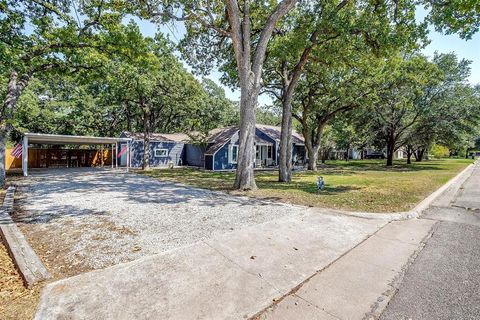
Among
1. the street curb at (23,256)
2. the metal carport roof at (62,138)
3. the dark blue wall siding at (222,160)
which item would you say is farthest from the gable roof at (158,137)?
the street curb at (23,256)

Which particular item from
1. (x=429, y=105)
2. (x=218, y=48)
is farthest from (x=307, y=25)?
(x=429, y=105)

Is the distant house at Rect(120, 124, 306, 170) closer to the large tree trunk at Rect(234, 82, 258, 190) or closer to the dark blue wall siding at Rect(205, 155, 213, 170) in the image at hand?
the dark blue wall siding at Rect(205, 155, 213, 170)

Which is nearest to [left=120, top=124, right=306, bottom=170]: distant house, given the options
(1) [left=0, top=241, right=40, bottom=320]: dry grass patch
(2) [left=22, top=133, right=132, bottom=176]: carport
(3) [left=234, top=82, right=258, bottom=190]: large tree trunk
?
(2) [left=22, top=133, right=132, bottom=176]: carport

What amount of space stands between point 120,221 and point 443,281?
19.8ft

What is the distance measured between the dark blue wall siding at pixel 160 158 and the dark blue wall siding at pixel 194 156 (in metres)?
0.58

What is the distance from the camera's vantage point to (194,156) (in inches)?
984

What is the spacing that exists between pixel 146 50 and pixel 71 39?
282cm

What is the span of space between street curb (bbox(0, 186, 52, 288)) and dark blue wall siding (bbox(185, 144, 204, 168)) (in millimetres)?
19055

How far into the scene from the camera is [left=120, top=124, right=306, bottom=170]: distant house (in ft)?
69.2

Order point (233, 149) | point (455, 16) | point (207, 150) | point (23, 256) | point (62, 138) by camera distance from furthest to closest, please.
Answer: point (207, 150) → point (233, 149) → point (62, 138) → point (455, 16) → point (23, 256)

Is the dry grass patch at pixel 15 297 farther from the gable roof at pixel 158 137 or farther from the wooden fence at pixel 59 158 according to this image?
the wooden fence at pixel 59 158

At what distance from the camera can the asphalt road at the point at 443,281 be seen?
2.55 metres

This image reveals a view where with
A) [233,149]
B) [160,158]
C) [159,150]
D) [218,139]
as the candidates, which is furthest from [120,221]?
[160,158]

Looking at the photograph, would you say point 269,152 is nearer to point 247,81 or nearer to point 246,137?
point 246,137
